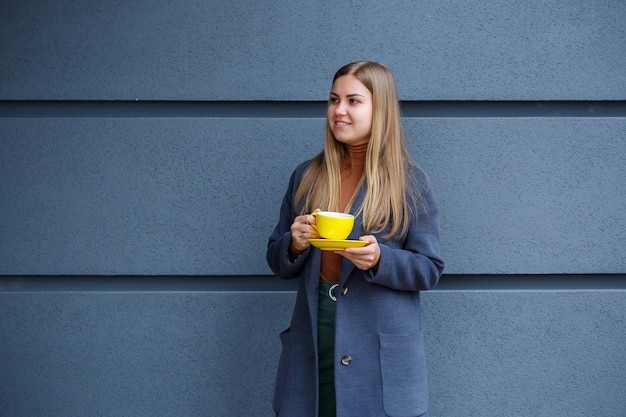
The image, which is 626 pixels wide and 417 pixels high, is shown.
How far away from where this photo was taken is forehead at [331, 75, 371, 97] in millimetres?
2164

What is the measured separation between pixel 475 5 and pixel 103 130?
179 centimetres

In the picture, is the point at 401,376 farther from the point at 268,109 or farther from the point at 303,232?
the point at 268,109

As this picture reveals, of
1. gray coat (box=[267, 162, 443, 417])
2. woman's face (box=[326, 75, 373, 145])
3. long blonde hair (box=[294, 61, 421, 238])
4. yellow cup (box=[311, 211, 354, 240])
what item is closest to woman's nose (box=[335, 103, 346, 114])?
woman's face (box=[326, 75, 373, 145])

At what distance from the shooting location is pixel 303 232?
205 cm

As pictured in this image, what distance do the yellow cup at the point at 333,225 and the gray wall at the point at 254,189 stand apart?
926 millimetres

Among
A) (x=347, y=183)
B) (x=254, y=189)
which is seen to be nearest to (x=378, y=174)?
(x=347, y=183)

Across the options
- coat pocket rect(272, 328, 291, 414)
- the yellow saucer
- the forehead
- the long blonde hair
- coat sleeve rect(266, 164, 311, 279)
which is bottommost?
coat pocket rect(272, 328, 291, 414)

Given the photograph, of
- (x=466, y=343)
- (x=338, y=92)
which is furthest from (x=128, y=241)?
(x=466, y=343)

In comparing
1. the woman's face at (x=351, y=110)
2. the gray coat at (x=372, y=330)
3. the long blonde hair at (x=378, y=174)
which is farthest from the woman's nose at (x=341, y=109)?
the gray coat at (x=372, y=330)

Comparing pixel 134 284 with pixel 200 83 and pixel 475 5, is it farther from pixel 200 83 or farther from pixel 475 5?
pixel 475 5

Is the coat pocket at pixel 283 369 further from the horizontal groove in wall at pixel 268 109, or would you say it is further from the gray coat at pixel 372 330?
the horizontal groove in wall at pixel 268 109

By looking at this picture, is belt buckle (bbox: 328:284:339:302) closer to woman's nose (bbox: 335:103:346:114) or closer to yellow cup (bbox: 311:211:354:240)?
yellow cup (bbox: 311:211:354:240)

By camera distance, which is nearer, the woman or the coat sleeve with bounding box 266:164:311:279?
the woman

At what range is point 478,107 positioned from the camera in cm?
284
